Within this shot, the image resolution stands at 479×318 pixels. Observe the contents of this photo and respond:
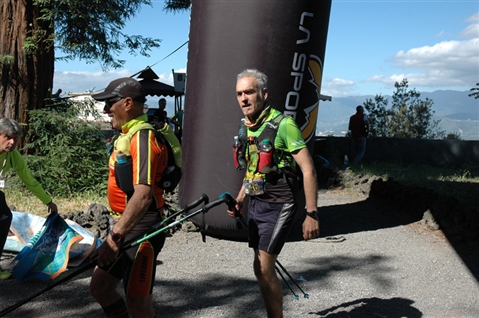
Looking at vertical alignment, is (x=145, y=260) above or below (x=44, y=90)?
below

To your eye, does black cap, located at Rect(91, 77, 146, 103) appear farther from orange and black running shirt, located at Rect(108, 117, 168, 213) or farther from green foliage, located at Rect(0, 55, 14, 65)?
green foliage, located at Rect(0, 55, 14, 65)

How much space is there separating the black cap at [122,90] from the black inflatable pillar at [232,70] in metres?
3.30

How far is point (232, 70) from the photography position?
6.40m

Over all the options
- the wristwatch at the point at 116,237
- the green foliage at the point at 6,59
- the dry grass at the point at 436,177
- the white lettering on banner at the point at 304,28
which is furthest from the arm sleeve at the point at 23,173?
the dry grass at the point at 436,177

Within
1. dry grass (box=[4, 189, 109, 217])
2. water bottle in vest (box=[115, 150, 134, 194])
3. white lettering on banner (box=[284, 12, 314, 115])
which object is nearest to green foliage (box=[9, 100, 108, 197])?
dry grass (box=[4, 189, 109, 217])

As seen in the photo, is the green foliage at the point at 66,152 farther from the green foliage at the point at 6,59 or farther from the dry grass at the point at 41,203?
the green foliage at the point at 6,59

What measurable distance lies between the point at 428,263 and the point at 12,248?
4507mm

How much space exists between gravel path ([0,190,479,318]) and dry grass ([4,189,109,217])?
200cm

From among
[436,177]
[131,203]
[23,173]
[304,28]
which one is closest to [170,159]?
[131,203]

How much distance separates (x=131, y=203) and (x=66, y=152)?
22.0ft

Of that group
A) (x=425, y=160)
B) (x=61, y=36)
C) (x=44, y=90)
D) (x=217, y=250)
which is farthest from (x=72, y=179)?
(x=425, y=160)

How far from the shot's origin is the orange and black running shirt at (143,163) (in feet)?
9.73

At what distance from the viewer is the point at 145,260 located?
3168 mm

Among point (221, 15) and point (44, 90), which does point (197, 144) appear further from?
point (44, 90)
